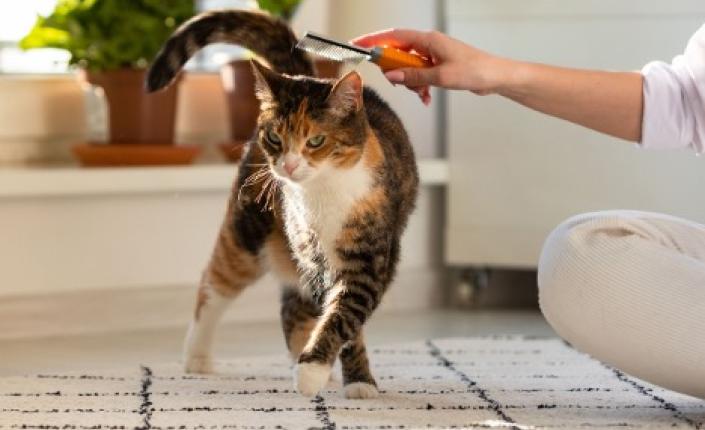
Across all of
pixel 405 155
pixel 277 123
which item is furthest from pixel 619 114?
pixel 277 123

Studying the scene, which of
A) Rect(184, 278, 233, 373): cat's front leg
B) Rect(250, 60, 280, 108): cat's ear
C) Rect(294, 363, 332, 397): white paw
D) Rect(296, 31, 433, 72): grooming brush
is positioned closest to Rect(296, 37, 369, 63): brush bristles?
Rect(296, 31, 433, 72): grooming brush

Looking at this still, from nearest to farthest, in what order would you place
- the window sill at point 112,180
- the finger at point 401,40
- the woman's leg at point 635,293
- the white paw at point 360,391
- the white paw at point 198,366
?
the woman's leg at point 635,293, the finger at point 401,40, the white paw at point 360,391, the white paw at point 198,366, the window sill at point 112,180

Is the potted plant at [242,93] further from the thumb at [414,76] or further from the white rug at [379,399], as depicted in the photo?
the thumb at [414,76]

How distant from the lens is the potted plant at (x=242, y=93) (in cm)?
317

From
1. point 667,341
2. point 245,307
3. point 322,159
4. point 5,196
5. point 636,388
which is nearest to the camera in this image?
point 667,341

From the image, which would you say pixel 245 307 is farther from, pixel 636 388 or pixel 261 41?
pixel 636 388

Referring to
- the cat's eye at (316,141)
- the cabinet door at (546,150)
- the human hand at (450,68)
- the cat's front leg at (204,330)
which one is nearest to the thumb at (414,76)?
the human hand at (450,68)

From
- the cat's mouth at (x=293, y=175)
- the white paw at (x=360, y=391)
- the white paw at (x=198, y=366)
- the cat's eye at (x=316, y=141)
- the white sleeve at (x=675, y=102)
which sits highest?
the white sleeve at (x=675, y=102)

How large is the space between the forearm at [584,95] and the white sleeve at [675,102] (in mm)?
18

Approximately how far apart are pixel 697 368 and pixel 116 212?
1.60m

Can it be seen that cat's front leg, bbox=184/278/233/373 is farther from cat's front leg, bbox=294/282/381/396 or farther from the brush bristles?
the brush bristles

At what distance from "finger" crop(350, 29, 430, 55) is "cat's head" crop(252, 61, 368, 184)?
6cm

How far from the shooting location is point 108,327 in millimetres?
3033

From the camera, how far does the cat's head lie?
6.46 feet
